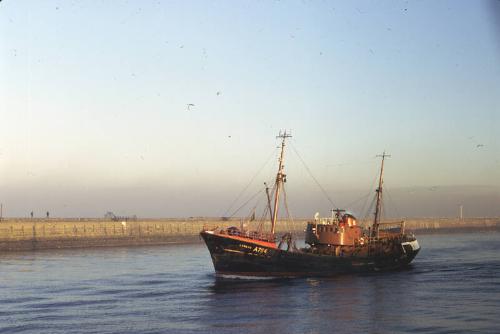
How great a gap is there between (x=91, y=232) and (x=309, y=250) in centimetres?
5817

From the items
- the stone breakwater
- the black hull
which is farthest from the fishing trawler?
the stone breakwater

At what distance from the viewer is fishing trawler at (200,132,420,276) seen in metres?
60.0

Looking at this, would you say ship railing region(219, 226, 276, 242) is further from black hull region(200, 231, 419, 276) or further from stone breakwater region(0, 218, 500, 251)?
stone breakwater region(0, 218, 500, 251)

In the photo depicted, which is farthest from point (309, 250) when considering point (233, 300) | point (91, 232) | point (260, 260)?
point (91, 232)

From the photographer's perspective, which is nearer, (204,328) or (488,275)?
(204,328)

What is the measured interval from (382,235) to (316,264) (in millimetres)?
20566

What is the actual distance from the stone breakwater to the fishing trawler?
1731 centimetres

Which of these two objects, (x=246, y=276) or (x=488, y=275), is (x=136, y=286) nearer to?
(x=246, y=276)

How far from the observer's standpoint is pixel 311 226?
227 feet

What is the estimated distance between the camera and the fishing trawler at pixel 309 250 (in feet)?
197

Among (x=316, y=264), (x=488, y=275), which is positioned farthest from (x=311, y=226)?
(x=488, y=275)

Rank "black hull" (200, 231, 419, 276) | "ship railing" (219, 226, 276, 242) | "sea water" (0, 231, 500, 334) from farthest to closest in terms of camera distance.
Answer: "ship railing" (219, 226, 276, 242)
"black hull" (200, 231, 419, 276)
"sea water" (0, 231, 500, 334)

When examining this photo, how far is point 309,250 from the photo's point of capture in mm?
66812

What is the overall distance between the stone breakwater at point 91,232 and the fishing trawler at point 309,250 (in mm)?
17309
